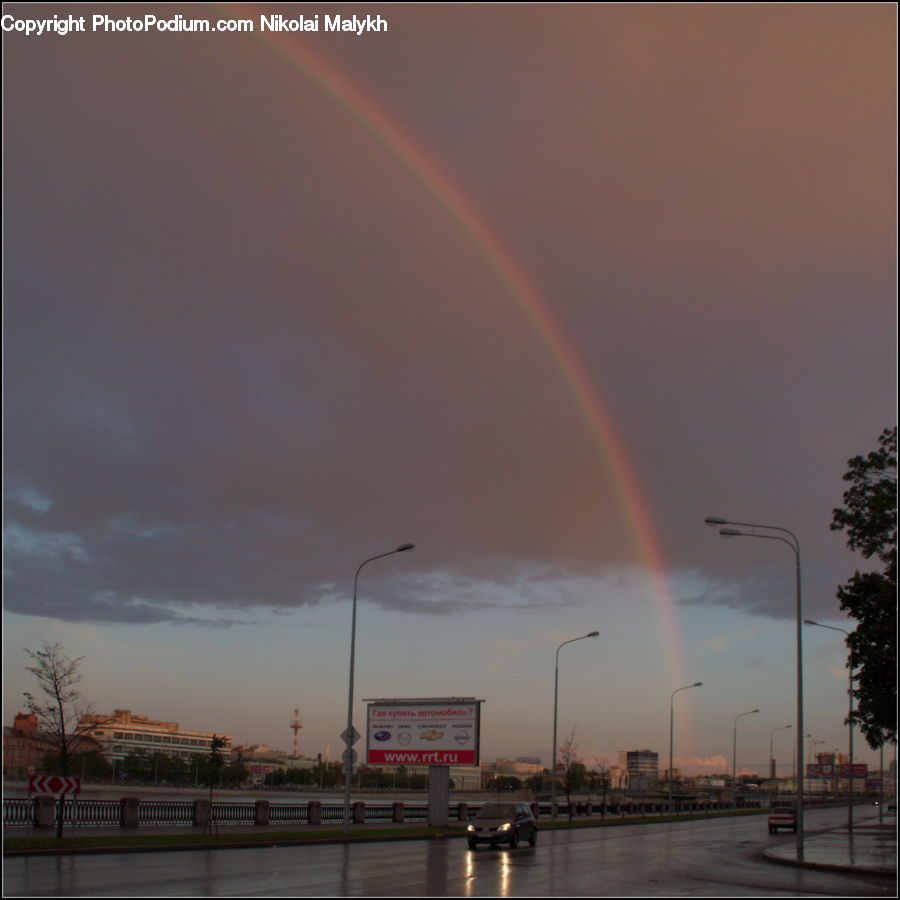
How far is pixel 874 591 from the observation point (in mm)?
34281

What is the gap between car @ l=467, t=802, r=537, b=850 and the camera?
119 feet

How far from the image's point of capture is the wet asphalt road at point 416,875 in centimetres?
1969

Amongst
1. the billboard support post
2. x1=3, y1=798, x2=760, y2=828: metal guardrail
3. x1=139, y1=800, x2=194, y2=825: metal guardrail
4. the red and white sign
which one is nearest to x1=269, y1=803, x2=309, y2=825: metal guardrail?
x1=3, y1=798, x2=760, y2=828: metal guardrail

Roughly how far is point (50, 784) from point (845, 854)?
1078 inches

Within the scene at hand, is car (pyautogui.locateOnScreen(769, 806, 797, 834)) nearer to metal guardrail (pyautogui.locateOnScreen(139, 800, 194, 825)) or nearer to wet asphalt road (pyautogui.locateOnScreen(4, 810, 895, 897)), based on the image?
wet asphalt road (pyautogui.locateOnScreen(4, 810, 895, 897))

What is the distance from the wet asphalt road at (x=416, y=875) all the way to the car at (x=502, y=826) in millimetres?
653

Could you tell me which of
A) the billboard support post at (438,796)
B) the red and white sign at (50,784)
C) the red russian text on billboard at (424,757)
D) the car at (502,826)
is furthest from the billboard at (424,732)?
the red and white sign at (50,784)

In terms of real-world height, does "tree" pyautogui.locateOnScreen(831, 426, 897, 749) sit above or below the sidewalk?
above

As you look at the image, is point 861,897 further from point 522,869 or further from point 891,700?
point 891,700

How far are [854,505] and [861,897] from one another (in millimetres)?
19082

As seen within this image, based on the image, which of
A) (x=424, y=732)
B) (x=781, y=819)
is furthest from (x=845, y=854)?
(x=781, y=819)

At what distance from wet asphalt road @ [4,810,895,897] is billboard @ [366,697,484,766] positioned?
616 inches

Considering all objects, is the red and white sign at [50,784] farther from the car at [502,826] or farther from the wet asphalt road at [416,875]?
the car at [502,826]

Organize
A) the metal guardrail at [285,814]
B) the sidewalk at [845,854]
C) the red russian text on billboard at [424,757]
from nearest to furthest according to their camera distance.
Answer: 1. the sidewalk at [845,854]
2. the metal guardrail at [285,814]
3. the red russian text on billboard at [424,757]
